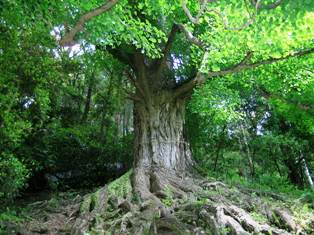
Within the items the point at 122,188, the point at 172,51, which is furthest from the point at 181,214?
the point at 172,51

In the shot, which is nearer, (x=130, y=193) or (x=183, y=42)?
(x=130, y=193)

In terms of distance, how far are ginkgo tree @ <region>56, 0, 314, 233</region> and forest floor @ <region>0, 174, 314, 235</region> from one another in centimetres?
65

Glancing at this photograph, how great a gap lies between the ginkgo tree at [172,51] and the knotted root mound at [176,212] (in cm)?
15

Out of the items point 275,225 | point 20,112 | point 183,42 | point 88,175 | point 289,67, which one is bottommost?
point 275,225

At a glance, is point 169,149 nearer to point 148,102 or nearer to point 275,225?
point 148,102

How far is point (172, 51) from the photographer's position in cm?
1113

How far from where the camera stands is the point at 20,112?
8484 mm

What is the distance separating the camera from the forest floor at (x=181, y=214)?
6059 mm

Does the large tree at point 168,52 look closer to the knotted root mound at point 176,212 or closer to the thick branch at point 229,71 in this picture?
the thick branch at point 229,71

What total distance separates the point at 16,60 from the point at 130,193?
13.1ft

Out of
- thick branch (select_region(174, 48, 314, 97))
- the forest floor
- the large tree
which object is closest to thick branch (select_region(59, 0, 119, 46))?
the large tree

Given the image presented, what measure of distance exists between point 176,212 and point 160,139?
3.34 metres

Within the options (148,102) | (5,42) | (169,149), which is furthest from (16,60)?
(169,149)

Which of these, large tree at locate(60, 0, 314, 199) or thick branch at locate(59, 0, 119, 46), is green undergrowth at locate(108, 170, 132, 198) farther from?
thick branch at locate(59, 0, 119, 46)
